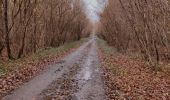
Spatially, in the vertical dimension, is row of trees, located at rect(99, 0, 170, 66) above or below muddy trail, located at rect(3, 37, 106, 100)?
above

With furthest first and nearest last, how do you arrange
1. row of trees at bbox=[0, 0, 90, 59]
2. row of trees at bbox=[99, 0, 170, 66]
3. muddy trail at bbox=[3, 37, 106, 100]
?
row of trees at bbox=[0, 0, 90, 59], row of trees at bbox=[99, 0, 170, 66], muddy trail at bbox=[3, 37, 106, 100]

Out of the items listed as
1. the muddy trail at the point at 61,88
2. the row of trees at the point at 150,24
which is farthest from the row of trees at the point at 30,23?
the row of trees at the point at 150,24

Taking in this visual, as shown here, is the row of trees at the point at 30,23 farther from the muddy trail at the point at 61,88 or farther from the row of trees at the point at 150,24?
the row of trees at the point at 150,24

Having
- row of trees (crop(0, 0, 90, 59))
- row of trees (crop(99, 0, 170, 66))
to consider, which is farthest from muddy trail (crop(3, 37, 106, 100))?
row of trees (crop(0, 0, 90, 59))

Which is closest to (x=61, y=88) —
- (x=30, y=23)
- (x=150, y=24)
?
(x=150, y=24)

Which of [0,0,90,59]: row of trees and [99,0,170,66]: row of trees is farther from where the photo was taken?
[0,0,90,59]: row of trees

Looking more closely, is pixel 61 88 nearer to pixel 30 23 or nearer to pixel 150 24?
pixel 150 24

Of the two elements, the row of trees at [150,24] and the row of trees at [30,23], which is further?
the row of trees at [30,23]

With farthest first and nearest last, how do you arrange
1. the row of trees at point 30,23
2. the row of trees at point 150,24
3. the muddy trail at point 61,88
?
1. the row of trees at point 30,23
2. the row of trees at point 150,24
3. the muddy trail at point 61,88

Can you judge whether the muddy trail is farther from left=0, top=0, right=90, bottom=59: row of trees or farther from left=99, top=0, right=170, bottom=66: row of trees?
left=0, top=0, right=90, bottom=59: row of trees

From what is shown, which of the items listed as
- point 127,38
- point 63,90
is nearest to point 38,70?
point 63,90

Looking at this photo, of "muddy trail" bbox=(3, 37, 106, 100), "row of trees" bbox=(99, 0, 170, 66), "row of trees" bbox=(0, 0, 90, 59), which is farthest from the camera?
"row of trees" bbox=(0, 0, 90, 59)

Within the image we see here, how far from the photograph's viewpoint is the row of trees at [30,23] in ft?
76.5

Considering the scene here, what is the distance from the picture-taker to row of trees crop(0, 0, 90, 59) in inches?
918
